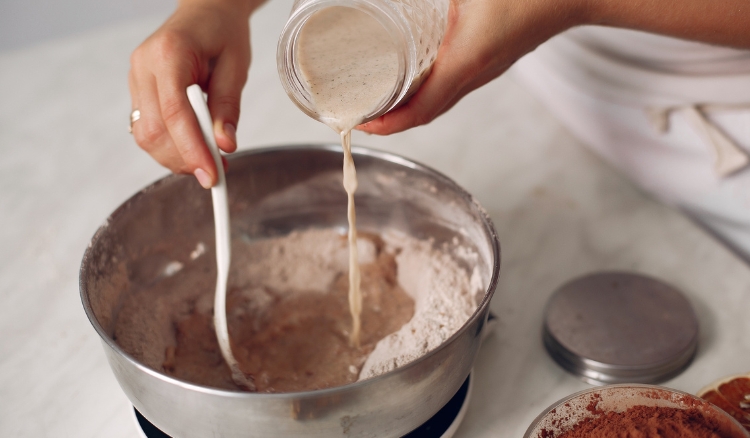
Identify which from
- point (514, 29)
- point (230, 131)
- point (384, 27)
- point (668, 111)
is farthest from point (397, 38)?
point (668, 111)

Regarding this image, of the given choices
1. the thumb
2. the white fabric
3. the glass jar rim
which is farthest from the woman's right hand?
the white fabric

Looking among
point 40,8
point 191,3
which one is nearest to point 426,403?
point 191,3

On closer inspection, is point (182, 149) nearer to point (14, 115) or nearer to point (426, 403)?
point (426, 403)

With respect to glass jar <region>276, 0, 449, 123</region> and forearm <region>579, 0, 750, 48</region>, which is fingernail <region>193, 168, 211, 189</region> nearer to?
glass jar <region>276, 0, 449, 123</region>

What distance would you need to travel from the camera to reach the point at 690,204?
919 mm

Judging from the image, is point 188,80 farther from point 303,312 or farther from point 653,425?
point 653,425

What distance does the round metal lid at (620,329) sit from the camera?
2.15 feet

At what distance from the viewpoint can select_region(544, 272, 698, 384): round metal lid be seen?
0.65 meters

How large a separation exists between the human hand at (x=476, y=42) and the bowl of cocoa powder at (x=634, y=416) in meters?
0.28

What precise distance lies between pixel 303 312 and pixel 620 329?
35cm

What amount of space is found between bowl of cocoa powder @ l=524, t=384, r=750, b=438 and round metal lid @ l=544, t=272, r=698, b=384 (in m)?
0.10

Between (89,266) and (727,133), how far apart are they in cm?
76

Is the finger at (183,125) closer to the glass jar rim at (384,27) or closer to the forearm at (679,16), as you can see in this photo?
the glass jar rim at (384,27)

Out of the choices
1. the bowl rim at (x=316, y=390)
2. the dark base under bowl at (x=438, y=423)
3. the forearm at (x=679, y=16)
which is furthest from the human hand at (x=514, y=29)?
the dark base under bowl at (x=438, y=423)
